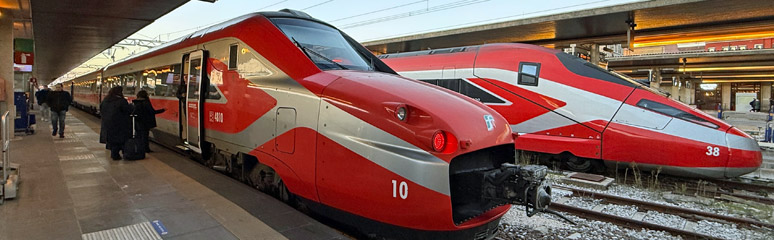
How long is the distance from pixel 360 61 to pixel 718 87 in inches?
2243

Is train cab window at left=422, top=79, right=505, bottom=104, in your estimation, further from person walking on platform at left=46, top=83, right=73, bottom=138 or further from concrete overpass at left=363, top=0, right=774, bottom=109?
person walking on platform at left=46, top=83, right=73, bottom=138

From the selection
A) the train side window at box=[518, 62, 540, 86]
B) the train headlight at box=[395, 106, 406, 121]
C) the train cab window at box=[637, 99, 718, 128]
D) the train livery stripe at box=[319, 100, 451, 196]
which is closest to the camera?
the train livery stripe at box=[319, 100, 451, 196]

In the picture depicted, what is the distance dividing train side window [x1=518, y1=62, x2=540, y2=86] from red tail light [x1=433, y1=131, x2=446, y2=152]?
584cm

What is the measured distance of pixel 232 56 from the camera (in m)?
5.48

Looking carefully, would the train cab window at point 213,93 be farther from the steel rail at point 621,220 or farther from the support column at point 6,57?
the support column at point 6,57

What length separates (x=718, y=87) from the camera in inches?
1890

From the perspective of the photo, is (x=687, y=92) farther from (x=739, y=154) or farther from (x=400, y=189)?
(x=400, y=189)

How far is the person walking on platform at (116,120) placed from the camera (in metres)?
7.56

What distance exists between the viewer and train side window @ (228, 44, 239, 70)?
5398mm

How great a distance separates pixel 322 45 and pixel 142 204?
2.69 m

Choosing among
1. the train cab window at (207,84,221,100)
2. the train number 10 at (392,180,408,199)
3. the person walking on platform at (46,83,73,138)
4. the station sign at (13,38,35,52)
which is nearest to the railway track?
the train number 10 at (392,180,408,199)

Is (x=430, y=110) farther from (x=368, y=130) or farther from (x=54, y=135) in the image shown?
(x=54, y=135)

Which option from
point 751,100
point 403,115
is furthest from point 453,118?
point 751,100

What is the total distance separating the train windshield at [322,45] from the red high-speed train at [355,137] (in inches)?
0.7
